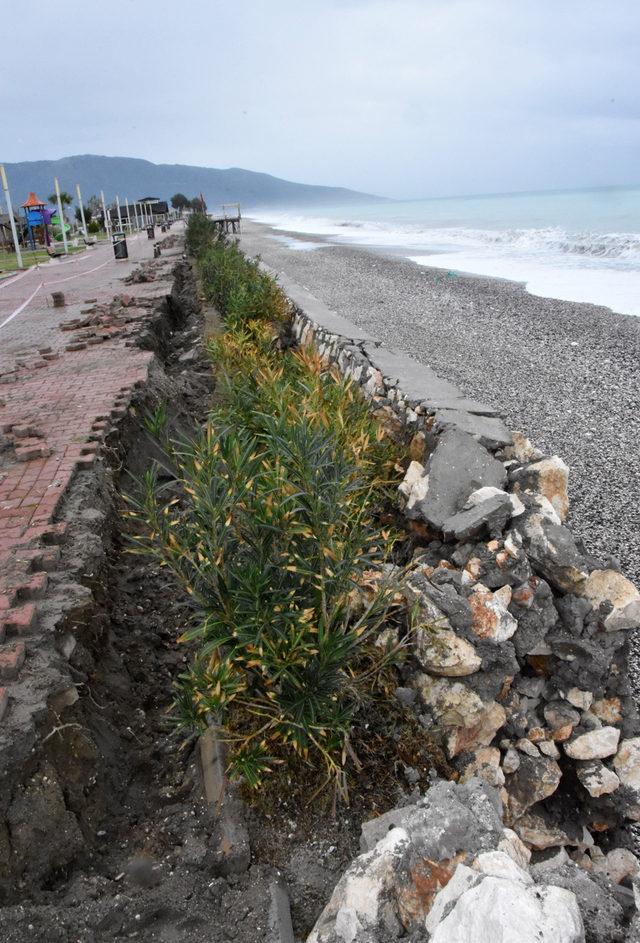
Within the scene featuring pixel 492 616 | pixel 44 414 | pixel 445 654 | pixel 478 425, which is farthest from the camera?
pixel 44 414

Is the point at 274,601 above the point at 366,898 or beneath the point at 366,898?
above

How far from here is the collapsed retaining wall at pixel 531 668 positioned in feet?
9.09

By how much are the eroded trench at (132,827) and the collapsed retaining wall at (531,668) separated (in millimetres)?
384

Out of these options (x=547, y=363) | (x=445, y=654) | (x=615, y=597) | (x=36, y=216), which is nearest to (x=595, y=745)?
(x=615, y=597)

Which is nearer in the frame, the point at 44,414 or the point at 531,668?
the point at 531,668

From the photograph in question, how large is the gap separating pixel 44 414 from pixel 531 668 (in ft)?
13.6

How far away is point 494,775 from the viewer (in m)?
2.74

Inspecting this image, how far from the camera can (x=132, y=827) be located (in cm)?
240

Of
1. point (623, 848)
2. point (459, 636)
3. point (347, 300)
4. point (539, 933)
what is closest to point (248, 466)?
point (459, 636)

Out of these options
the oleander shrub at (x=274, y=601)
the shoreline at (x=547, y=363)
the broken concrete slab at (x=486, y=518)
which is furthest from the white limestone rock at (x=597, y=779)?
the shoreline at (x=547, y=363)

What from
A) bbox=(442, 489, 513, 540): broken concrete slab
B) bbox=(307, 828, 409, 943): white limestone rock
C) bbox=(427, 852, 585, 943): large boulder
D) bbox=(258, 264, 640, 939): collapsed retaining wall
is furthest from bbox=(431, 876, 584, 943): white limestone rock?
bbox=(442, 489, 513, 540): broken concrete slab

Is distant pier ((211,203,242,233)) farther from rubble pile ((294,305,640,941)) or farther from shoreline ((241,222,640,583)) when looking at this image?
rubble pile ((294,305,640,941))

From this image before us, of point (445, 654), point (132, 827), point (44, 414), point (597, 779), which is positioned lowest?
point (597, 779)

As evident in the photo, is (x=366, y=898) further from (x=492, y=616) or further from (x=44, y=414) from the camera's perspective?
(x=44, y=414)
